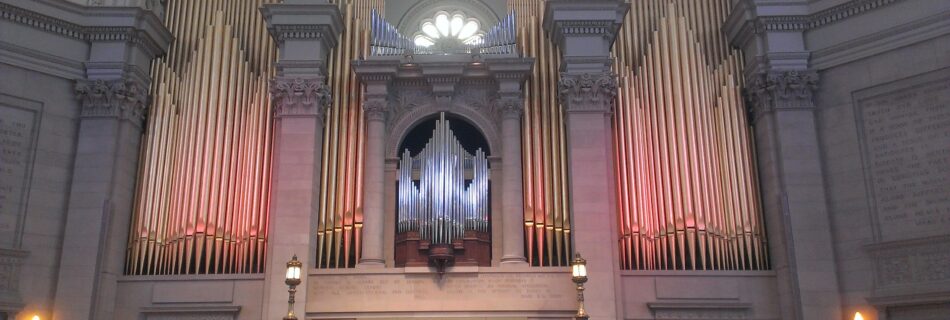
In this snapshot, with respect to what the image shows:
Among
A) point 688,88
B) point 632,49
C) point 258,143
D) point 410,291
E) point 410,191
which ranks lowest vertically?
point 410,291

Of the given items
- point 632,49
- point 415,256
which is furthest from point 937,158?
point 415,256

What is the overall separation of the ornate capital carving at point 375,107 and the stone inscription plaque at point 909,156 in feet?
38.4

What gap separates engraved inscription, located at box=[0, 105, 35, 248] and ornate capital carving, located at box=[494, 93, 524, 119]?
37.7ft

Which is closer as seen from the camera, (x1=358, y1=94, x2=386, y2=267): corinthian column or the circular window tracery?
(x1=358, y1=94, x2=386, y2=267): corinthian column

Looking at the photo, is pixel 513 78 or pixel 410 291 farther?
pixel 513 78

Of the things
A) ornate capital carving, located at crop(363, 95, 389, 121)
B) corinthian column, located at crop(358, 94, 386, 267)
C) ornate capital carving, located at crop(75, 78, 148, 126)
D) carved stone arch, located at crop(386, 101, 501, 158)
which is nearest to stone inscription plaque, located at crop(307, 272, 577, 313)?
corinthian column, located at crop(358, 94, 386, 267)

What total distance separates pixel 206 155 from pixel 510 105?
25.8 ft

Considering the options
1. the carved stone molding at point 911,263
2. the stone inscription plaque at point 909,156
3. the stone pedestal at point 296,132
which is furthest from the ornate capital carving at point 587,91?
the carved stone molding at point 911,263

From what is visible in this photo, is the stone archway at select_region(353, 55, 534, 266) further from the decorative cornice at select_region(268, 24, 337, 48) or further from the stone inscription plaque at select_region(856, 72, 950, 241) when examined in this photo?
the stone inscription plaque at select_region(856, 72, 950, 241)

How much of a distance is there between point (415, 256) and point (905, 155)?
1158 cm

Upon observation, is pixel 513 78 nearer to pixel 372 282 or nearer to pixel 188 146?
pixel 372 282

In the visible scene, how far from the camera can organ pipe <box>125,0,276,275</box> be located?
2061cm

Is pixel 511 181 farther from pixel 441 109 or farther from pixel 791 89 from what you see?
pixel 791 89

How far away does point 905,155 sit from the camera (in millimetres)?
18984
